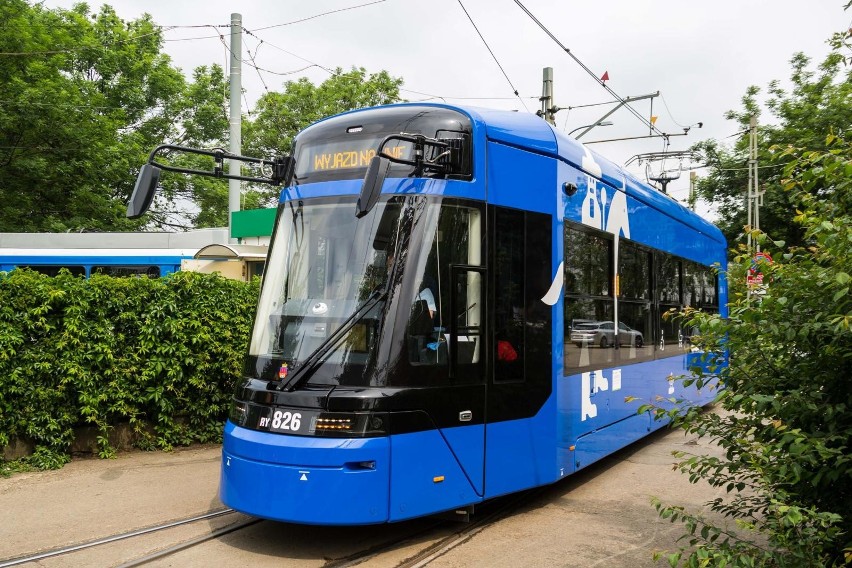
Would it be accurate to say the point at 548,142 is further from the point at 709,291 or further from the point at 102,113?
the point at 102,113

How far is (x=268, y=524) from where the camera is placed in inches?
241

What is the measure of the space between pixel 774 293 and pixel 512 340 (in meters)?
2.56

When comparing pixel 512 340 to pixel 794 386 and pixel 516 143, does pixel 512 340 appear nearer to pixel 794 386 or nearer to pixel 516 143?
pixel 516 143

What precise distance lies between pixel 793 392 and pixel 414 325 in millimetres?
2670

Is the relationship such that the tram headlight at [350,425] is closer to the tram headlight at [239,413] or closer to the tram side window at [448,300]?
the tram side window at [448,300]

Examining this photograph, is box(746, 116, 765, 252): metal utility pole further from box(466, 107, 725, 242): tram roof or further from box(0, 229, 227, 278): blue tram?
box(466, 107, 725, 242): tram roof

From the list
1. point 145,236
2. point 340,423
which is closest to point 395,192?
point 340,423

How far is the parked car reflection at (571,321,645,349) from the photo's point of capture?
726 centimetres

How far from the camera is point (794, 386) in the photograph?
3.90 m

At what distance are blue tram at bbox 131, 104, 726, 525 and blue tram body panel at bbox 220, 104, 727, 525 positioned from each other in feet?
0.05

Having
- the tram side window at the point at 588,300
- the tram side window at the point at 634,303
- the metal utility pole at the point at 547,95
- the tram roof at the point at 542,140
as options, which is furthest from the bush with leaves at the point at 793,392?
the metal utility pole at the point at 547,95

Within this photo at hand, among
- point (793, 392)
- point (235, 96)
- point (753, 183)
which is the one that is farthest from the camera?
point (753, 183)

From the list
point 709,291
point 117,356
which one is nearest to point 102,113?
point 117,356

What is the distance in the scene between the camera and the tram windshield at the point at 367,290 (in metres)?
5.40
